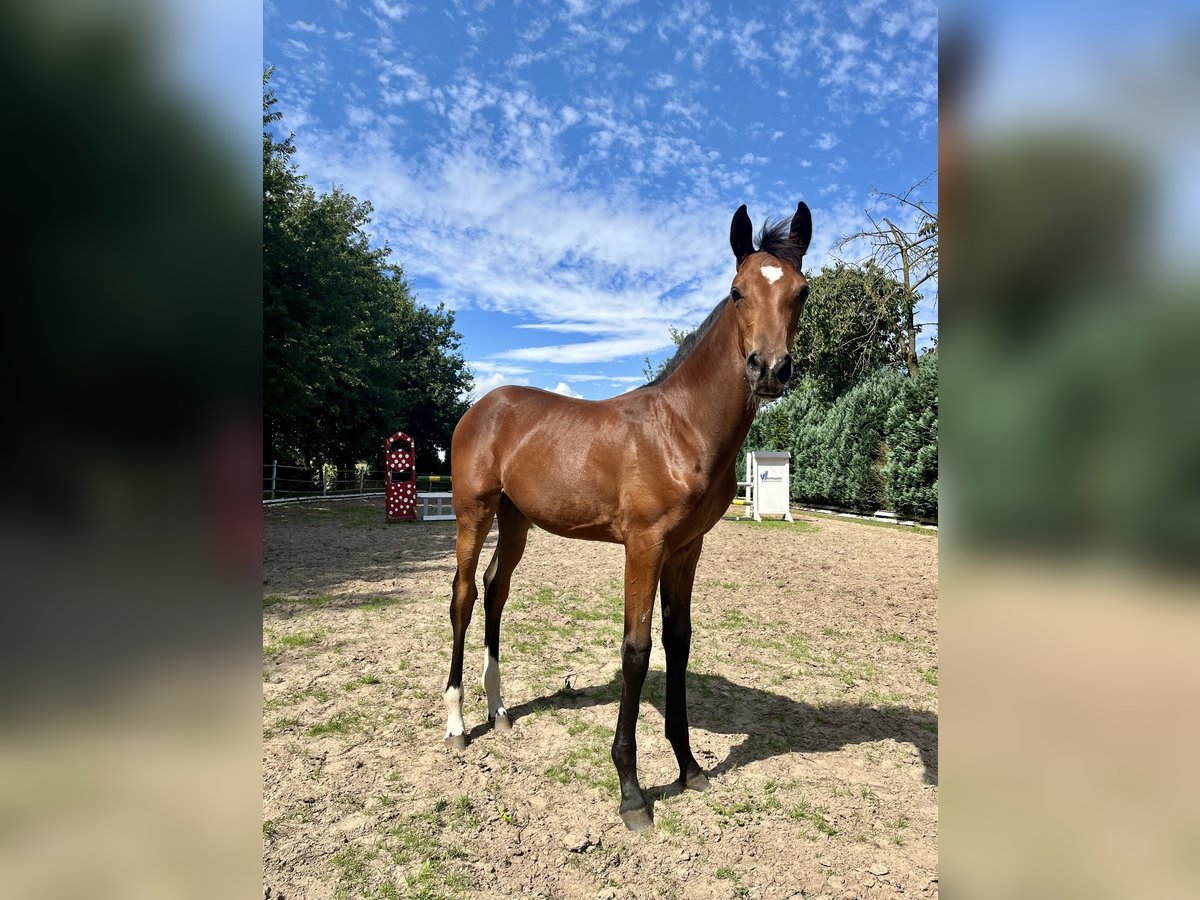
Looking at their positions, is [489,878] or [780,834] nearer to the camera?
[489,878]

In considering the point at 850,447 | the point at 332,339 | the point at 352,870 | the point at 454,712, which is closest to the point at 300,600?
the point at 454,712

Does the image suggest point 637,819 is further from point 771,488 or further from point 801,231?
point 771,488

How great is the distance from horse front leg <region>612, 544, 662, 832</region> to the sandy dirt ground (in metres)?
0.17

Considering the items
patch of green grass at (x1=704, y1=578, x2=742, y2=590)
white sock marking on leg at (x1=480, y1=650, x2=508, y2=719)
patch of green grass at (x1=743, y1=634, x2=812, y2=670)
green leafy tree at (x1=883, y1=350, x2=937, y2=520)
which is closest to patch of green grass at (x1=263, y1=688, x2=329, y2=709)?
white sock marking on leg at (x1=480, y1=650, x2=508, y2=719)

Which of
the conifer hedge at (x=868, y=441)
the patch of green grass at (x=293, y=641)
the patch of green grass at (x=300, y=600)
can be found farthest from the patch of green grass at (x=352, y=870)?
the conifer hedge at (x=868, y=441)

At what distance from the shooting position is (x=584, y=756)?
3.32m

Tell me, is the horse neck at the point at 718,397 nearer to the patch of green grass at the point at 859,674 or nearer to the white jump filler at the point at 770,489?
the patch of green grass at the point at 859,674

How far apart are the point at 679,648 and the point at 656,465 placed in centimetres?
108

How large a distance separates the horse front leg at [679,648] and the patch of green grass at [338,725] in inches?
76.5

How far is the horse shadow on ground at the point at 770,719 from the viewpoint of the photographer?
3443 millimetres
